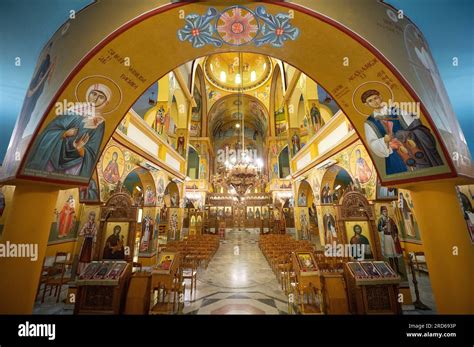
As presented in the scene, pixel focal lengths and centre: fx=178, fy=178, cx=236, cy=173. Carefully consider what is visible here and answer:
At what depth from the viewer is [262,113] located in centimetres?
1848

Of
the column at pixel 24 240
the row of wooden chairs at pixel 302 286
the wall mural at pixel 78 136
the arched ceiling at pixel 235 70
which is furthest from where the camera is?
the arched ceiling at pixel 235 70

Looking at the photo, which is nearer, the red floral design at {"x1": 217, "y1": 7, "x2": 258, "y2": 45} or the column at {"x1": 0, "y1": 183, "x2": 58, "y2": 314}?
the column at {"x1": 0, "y1": 183, "x2": 58, "y2": 314}

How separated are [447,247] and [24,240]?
687cm

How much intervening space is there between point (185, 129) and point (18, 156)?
28.1ft

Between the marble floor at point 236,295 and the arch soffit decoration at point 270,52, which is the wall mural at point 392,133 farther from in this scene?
the marble floor at point 236,295

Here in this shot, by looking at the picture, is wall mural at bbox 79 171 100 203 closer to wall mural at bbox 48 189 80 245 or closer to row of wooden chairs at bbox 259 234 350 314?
wall mural at bbox 48 189 80 245

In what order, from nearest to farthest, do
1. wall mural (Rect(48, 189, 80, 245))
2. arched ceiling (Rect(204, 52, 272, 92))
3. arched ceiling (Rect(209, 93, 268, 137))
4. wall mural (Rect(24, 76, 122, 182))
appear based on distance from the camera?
wall mural (Rect(24, 76, 122, 182)) → wall mural (Rect(48, 189, 80, 245)) → arched ceiling (Rect(204, 52, 272, 92)) → arched ceiling (Rect(209, 93, 268, 137))

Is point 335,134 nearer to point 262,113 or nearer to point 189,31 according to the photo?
point 189,31

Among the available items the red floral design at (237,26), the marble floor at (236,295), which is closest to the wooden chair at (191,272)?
the marble floor at (236,295)

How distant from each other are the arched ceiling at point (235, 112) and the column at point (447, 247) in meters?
14.1

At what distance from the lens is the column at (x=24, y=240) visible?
268cm

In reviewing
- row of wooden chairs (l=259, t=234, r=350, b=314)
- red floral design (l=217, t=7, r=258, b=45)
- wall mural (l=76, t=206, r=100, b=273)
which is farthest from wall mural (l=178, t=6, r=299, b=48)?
wall mural (l=76, t=206, r=100, b=273)

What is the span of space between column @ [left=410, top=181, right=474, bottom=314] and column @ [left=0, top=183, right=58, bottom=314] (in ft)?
21.5

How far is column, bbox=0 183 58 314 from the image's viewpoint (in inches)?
105
